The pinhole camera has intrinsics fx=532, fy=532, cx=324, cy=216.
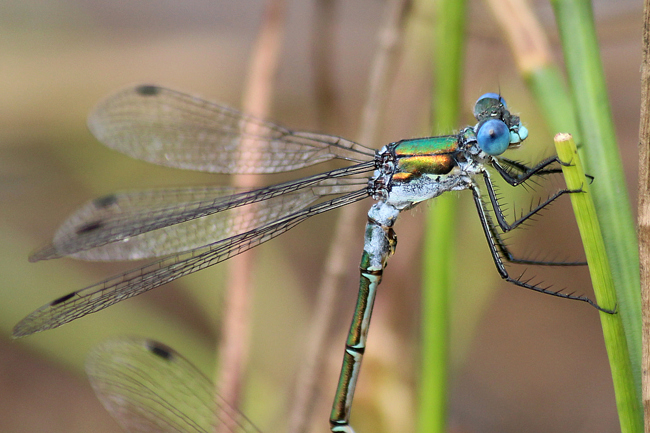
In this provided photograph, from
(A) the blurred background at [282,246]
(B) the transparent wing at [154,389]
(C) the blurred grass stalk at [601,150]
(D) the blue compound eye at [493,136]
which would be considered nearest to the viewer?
(C) the blurred grass stalk at [601,150]

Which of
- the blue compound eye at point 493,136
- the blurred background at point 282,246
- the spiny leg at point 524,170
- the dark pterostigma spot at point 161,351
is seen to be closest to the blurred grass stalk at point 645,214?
the spiny leg at point 524,170

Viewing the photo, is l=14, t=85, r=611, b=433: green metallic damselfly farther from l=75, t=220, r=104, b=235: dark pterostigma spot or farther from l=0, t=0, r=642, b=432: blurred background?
l=0, t=0, r=642, b=432: blurred background

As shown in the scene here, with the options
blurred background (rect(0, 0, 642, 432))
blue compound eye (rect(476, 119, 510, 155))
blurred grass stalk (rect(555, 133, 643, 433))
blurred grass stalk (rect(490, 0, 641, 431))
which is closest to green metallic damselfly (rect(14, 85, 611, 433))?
blue compound eye (rect(476, 119, 510, 155))

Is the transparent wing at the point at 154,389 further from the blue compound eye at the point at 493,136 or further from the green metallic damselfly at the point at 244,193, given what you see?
the blue compound eye at the point at 493,136

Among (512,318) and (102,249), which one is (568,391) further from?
(102,249)

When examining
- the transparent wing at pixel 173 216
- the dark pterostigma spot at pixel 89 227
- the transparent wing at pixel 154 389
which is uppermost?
the transparent wing at pixel 173 216

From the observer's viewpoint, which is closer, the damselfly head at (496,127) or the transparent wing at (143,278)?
the damselfly head at (496,127)

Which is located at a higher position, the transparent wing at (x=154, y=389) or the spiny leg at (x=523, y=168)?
the spiny leg at (x=523, y=168)

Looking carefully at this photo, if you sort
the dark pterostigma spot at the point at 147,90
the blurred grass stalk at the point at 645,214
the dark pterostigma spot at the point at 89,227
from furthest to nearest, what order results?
the dark pterostigma spot at the point at 147,90 → the dark pterostigma spot at the point at 89,227 → the blurred grass stalk at the point at 645,214
